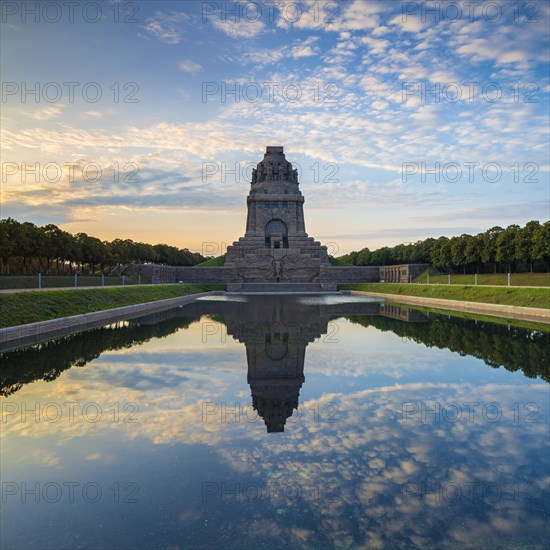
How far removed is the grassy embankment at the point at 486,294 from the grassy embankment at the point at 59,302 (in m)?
23.8

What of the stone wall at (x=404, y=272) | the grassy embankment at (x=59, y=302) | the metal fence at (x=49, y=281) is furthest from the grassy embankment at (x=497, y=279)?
the metal fence at (x=49, y=281)

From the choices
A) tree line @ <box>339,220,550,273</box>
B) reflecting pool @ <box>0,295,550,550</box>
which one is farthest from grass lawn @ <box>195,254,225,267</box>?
reflecting pool @ <box>0,295,550,550</box>

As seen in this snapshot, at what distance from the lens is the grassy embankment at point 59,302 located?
18.4 m

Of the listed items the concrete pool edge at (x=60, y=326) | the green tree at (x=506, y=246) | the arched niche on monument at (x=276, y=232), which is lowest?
the concrete pool edge at (x=60, y=326)

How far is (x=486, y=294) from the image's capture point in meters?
33.5

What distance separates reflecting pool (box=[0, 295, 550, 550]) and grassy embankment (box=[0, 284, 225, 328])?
625 centimetres

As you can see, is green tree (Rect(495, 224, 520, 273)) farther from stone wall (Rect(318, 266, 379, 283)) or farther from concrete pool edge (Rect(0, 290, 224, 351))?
concrete pool edge (Rect(0, 290, 224, 351))

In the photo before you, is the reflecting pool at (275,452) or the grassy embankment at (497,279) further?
the grassy embankment at (497,279)

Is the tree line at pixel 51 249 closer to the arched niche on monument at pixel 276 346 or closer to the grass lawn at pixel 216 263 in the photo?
the grass lawn at pixel 216 263

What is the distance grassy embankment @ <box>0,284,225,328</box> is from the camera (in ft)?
60.3

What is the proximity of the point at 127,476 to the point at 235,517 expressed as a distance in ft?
5.24

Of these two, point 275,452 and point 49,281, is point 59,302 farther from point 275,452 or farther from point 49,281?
point 275,452

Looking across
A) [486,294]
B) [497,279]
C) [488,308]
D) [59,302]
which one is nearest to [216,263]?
[497,279]

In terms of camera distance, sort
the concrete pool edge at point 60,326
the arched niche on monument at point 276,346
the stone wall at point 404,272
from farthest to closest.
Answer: the stone wall at point 404,272 → the concrete pool edge at point 60,326 → the arched niche on monument at point 276,346
